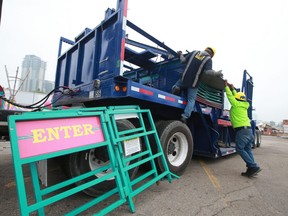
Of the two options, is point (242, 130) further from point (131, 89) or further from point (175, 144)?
point (131, 89)

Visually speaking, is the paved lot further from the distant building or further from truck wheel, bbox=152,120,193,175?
the distant building

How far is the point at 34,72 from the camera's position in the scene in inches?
907

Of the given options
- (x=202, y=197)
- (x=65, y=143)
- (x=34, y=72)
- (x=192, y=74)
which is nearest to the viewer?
(x=65, y=143)

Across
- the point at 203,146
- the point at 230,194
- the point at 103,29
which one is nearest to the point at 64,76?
the point at 103,29

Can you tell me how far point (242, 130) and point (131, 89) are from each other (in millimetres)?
2921

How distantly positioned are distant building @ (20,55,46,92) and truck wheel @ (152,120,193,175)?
879 inches

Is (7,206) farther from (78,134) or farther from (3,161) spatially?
(3,161)

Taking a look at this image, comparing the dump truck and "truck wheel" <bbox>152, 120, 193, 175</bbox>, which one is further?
"truck wheel" <bbox>152, 120, 193, 175</bbox>

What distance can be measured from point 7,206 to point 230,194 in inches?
117

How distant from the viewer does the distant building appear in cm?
2175

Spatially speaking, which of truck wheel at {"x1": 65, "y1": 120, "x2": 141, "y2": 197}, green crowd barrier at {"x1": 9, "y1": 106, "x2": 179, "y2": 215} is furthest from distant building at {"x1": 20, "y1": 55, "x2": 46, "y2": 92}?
green crowd barrier at {"x1": 9, "y1": 106, "x2": 179, "y2": 215}

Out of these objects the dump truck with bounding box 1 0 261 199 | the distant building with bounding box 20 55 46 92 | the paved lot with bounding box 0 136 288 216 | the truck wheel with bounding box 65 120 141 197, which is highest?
the distant building with bounding box 20 55 46 92

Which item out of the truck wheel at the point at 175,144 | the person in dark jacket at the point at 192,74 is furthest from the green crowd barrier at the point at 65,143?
the person in dark jacket at the point at 192,74

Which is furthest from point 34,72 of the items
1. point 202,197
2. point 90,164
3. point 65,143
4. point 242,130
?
point 202,197
